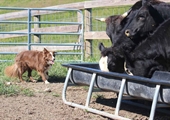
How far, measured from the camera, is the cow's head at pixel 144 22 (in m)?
6.30

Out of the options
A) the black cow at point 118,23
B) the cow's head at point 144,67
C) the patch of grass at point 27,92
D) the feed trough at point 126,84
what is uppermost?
the black cow at point 118,23

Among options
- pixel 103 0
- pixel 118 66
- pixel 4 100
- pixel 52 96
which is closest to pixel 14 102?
pixel 4 100

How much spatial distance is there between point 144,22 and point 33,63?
12.7 feet

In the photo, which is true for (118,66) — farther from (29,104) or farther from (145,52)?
(29,104)

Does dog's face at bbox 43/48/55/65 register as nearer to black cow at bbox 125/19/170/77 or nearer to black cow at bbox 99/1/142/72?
black cow at bbox 99/1/142/72

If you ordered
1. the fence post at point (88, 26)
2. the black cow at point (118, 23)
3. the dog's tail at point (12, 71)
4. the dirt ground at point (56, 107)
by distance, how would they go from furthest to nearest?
1. the fence post at point (88, 26)
2. the dog's tail at point (12, 71)
3. the black cow at point (118, 23)
4. the dirt ground at point (56, 107)

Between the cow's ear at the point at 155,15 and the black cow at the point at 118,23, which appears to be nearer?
the cow's ear at the point at 155,15

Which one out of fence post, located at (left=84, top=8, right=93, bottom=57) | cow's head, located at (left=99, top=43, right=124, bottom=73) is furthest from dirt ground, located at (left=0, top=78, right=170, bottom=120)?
fence post, located at (left=84, top=8, right=93, bottom=57)

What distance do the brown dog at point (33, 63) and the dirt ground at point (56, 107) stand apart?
1244mm

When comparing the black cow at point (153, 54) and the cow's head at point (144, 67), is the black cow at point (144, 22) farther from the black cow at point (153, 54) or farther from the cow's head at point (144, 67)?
the cow's head at point (144, 67)

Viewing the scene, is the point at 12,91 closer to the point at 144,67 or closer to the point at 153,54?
the point at 144,67

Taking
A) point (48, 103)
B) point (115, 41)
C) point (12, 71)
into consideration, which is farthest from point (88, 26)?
point (115, 41)

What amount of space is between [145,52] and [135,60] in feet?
0.63

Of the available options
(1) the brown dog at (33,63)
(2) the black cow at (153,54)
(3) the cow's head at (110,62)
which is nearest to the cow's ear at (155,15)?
(2) the black cow at (153,54)
